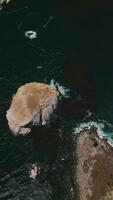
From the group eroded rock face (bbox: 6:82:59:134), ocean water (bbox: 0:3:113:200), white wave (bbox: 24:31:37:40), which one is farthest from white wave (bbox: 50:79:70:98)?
white wave (bbox: 24:31:37:40)

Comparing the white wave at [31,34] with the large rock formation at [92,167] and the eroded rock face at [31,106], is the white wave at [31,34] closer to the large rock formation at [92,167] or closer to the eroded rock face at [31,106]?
the eroded rock face at [31,106]

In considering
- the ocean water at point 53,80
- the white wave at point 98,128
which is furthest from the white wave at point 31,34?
the white wave at point 98,128

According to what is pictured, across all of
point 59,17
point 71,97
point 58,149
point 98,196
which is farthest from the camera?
point 59,17

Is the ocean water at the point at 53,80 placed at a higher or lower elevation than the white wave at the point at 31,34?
lower

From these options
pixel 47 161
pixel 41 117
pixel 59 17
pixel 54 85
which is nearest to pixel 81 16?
pixel 59 17

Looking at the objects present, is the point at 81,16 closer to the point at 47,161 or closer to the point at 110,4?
the point at 110,4

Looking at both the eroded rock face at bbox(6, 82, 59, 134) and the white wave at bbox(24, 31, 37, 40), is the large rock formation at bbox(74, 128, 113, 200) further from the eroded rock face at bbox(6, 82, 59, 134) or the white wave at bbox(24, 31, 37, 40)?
the white wave at bbox(24, 31, 37, 40)
